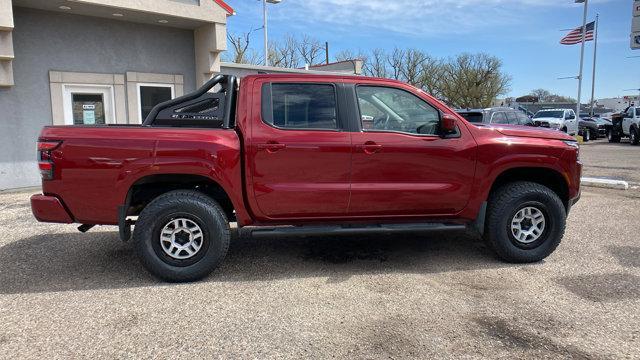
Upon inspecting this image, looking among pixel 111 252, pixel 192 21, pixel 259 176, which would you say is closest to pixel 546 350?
pixel 259 176

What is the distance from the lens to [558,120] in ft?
77.4

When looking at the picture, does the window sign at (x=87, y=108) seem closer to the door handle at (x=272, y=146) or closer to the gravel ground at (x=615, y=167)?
the door handle at (x=272, y=146)

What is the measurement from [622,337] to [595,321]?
27 centimetres

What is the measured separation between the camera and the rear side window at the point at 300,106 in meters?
4.51

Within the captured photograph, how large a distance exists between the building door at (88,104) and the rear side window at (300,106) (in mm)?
7102

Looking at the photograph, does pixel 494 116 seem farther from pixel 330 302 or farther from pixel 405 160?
pixel 330 302

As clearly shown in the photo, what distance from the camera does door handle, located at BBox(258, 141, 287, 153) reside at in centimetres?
437

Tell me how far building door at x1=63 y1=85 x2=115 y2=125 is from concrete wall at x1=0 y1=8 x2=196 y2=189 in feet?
1.18

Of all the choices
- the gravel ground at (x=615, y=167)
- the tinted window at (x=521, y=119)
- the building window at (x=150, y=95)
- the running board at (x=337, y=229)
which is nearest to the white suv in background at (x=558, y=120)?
the gravel ground at (x=615, y=167)

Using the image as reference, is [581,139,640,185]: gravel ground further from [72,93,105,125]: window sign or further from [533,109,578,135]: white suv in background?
[72,93,105,125]: window sign

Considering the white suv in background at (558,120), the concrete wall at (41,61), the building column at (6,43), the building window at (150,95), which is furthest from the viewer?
the white suv in background at (558,120)

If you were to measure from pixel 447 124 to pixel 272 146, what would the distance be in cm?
173

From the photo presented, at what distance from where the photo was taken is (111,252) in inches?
211

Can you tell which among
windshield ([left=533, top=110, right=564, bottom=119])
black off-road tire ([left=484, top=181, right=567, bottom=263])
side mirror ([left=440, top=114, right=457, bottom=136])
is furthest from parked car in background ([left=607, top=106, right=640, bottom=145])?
side mirror ([left=440, top=114, right=457, bottom=136])
